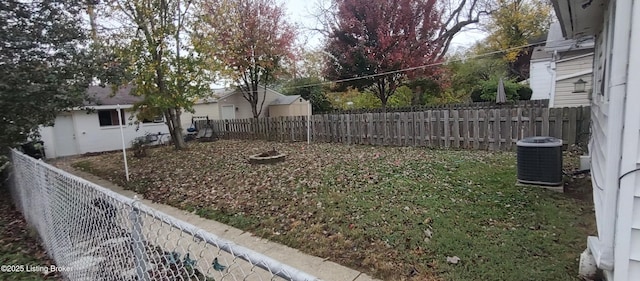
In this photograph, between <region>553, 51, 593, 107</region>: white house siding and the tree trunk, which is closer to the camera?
<region>553, 51, 593, 107</region>: white house siding

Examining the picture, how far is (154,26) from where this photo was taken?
10.6 metres

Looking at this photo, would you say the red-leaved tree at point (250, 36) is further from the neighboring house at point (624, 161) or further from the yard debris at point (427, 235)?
the neighboring house at point (624, 161)

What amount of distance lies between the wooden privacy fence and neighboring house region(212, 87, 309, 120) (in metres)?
6.97

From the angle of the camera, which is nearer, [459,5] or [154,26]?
[154,26]

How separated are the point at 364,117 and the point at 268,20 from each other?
900cm

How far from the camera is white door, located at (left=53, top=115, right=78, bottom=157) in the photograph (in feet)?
46.6

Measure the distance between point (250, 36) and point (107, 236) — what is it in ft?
49.4

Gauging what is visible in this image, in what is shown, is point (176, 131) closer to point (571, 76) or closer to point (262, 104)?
point (262, 104)

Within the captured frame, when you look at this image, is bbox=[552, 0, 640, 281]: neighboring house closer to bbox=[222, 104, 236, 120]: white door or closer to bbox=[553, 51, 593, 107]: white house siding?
bbox=[553, 51, 593, 107]: white house siding

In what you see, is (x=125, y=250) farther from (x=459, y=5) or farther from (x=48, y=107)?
(x=459, y=5)

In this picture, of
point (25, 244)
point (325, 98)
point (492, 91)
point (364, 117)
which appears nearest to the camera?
point (25, 244)

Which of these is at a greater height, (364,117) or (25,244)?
(364,117)

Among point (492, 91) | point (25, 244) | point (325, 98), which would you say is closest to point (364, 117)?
point (25, 244)

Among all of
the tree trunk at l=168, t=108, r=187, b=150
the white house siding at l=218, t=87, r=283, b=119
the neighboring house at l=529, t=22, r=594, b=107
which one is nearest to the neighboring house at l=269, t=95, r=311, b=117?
the white house siding at l=218, t=87, r=283, b=119
